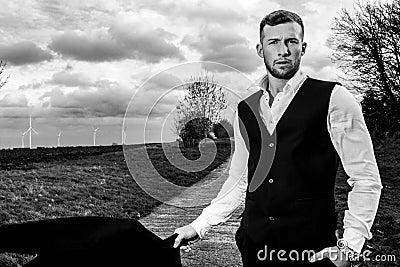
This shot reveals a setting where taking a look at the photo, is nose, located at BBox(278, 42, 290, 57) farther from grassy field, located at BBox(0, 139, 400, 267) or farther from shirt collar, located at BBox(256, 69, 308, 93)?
grassy field, located at BBox(0, 139, 400, 267)

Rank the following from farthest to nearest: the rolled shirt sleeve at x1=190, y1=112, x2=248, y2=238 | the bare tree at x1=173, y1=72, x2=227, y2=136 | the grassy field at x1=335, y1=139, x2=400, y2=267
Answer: the grassy field at x1=335, y1=139, x2=400, y2=267, the bare tree at x1=173, y1=72, x2=227, y2=136, the rolled shirt sleeve at x1=190, y1=112, x2=248, y2=238

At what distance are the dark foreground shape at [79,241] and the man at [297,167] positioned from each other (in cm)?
53

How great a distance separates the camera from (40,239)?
5.47 feet

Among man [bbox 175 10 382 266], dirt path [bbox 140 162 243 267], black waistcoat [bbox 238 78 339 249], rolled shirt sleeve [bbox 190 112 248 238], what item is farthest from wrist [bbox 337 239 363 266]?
dirt path [bbox 140 162 243 267]

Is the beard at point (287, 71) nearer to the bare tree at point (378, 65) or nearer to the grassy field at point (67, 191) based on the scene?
the grassy field at point (67, 191)

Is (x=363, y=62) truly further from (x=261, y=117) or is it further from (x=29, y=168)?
(x=261, y=117)

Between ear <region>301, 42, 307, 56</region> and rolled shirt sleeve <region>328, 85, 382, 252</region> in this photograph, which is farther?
ear <region>301, 42, 307, 56</region>

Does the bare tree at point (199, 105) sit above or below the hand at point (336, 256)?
above

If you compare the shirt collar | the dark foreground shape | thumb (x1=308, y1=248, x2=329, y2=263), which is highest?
the shirt collar

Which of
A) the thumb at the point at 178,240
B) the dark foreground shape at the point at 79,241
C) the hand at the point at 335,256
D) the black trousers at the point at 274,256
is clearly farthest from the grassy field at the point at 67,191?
the dark foreground shape at the point at 79,241

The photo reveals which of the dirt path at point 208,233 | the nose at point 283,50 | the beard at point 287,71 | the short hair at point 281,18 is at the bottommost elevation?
the dirt path at point 208,233

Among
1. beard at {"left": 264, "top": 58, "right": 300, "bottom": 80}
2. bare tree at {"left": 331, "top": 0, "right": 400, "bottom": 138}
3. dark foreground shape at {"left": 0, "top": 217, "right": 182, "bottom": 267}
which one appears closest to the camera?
dark foreground shape at {"left": 0, "top": 217, "right": 182, "bottom": 267}

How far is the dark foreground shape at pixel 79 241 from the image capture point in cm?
166

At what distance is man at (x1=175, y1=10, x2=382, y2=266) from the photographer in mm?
2465
